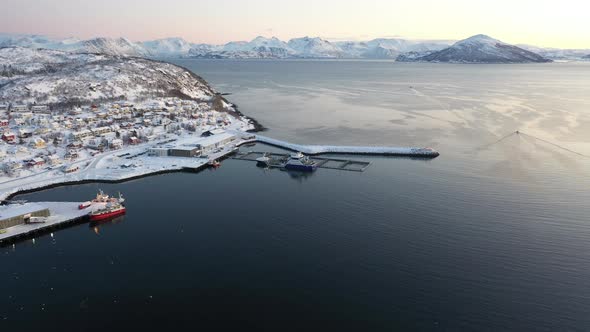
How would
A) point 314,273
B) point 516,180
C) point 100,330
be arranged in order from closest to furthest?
point 100,330 < point 314,273 < point 516,180

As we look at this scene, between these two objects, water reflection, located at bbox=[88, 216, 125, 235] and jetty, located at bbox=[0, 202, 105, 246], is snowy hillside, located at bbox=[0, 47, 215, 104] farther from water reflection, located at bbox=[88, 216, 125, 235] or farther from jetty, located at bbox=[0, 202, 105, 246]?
water reflection, located at bbox=[88, 216, 125, 235]

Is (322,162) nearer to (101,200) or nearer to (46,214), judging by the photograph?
(101,200)

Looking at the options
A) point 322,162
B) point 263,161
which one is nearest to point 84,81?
point 263,161

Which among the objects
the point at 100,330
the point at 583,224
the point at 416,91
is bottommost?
the point at 100,330

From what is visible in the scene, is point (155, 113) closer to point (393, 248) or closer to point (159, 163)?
point (159, 163)

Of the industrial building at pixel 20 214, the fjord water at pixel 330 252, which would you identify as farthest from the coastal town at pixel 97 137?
the industrial building at pixel 20 214

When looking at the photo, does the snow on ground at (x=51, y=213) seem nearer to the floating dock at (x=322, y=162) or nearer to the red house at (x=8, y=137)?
the floating dock at (x=322, y=162)

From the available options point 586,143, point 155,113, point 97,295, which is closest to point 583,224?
point 586,143
